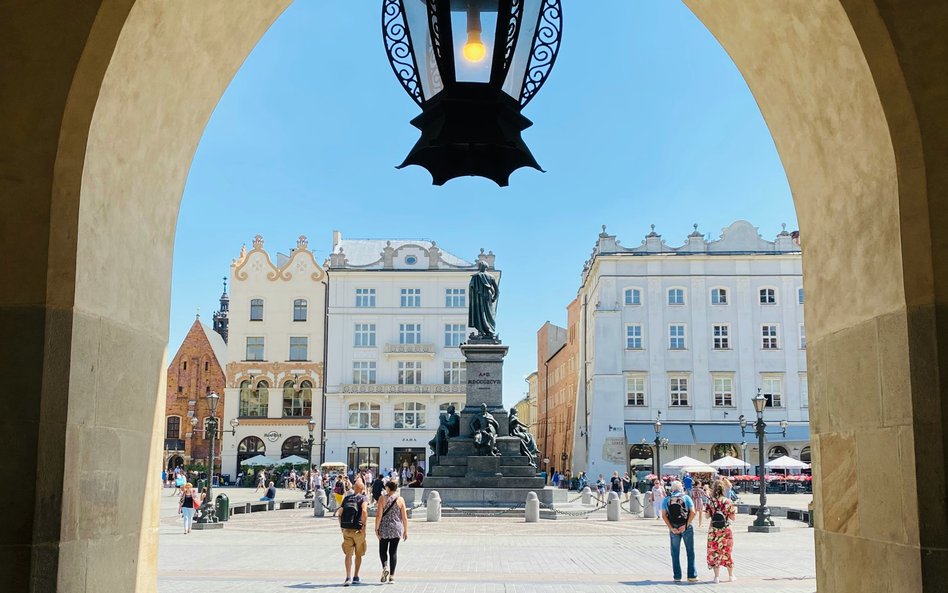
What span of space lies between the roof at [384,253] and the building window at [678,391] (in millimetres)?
16455

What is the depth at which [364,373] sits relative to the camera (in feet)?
219

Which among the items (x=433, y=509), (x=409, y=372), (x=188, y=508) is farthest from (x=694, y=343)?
(x=188, y=508)

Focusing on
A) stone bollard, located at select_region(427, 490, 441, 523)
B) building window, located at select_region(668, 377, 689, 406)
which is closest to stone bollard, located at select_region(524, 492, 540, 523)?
stone bollard, located at select_region(427, 490, 441, 523)

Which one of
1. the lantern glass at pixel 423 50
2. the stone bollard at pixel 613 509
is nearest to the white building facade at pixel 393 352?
the stone bollard at pixel 613 509

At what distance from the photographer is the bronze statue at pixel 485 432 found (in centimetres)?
3331

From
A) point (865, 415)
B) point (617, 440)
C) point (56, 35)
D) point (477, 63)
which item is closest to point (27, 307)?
point (56, 35)

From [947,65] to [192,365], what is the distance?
261 ft

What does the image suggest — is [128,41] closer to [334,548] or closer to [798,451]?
[334,548]

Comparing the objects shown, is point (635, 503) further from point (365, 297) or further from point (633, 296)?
point (365, 297)

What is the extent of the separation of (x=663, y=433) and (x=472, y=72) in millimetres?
57522

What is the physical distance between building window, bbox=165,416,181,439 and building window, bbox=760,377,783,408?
47094mm

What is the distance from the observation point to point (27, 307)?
161 inches

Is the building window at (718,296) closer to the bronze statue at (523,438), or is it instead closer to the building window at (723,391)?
the building window at (723,391)

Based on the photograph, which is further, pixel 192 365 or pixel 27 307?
pixel 192 365
